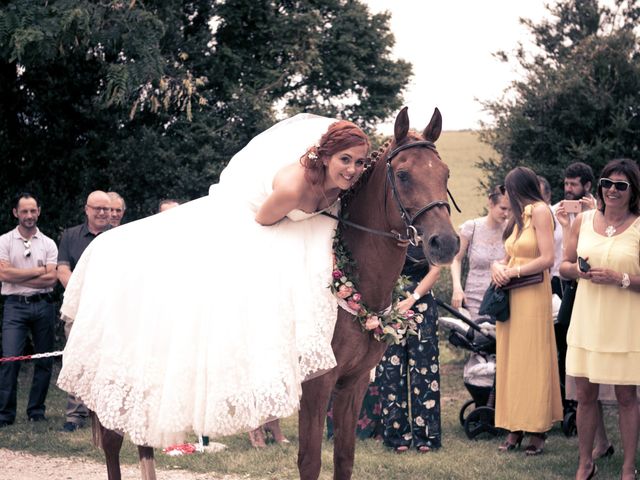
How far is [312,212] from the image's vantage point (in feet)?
16.0

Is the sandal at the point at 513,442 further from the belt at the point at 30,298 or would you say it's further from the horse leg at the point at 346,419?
the belt at the point at 30,298

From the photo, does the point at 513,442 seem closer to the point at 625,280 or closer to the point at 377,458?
the point at 377,458

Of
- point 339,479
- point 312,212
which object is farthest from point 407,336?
point 312,212

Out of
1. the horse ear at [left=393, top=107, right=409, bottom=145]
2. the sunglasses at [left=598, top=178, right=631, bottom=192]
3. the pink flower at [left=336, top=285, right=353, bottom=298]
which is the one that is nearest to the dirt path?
the pink flower at [left=336, top=285, right=353, bottom=298]

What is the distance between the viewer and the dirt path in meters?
7.10

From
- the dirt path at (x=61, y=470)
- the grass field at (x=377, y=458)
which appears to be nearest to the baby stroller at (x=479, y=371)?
the grass field at (x=377, y=458)

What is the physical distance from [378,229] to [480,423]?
426cm

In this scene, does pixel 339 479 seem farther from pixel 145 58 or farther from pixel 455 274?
pixel 145 58

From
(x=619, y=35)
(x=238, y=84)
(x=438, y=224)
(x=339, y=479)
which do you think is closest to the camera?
(x=438, y=224)

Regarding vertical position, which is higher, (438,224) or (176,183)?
(176,183)

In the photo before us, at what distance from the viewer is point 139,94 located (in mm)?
12805

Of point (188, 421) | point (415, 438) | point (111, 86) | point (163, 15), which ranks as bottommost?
point (415, 438)

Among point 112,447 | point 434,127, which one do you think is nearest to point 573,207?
point 434,127

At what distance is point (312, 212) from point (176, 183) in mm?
9049
